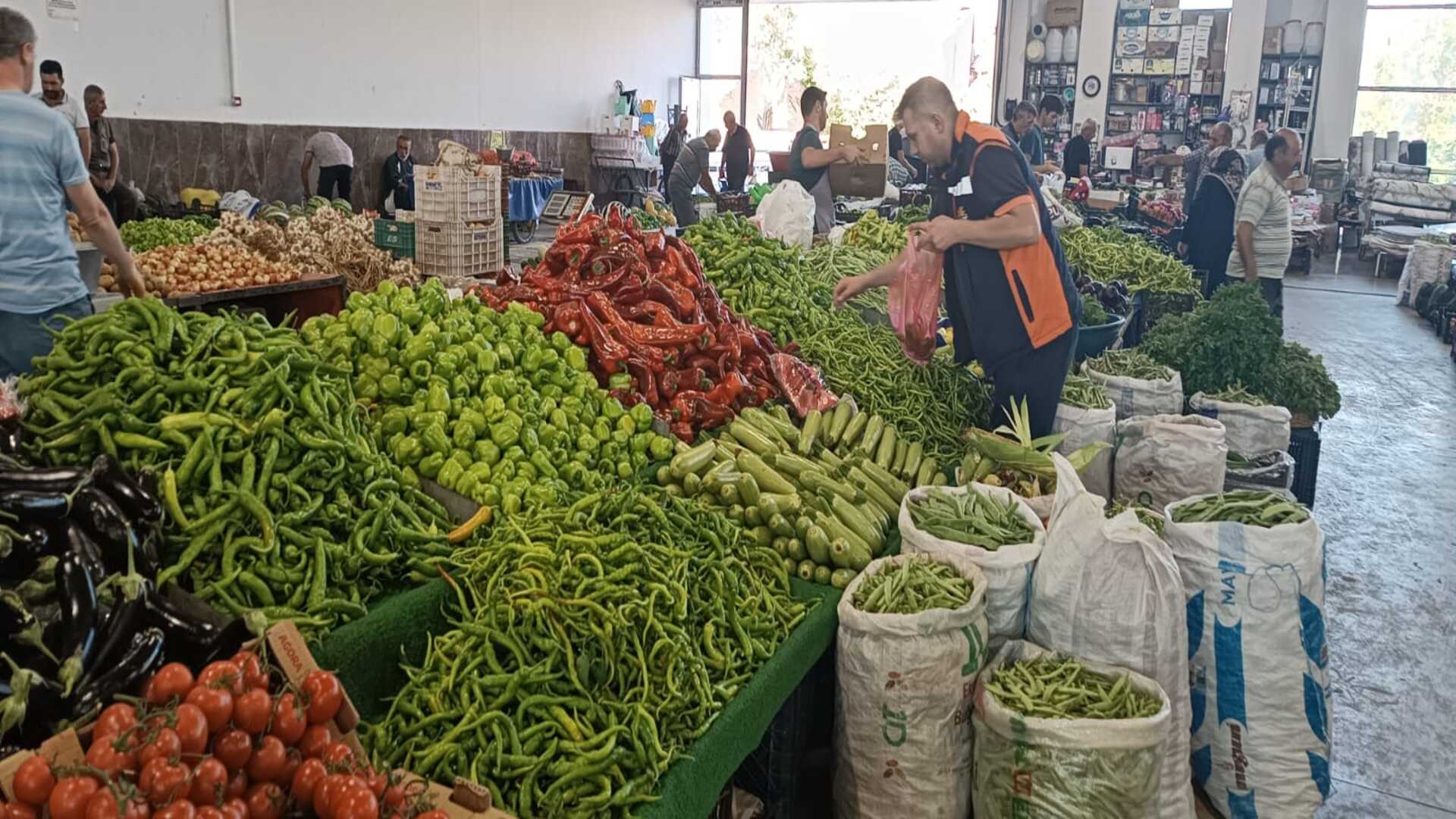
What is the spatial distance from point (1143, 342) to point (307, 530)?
5556mm

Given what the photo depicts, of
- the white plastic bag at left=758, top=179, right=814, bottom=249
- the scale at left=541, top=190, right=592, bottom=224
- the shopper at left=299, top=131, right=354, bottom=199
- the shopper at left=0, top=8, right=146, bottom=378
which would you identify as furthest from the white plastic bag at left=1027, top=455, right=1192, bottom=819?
the shopper at left=299, top=131, right=354, bottom=199

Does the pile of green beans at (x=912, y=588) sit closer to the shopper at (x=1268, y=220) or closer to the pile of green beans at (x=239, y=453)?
the pile of green beans at (x=239, y=453)

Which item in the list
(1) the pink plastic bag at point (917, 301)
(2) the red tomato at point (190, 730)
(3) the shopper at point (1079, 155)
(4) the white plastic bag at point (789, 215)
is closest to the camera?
(2) the red tomato at point (190, 730)

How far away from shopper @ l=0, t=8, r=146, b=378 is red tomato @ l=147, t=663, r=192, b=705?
299cm

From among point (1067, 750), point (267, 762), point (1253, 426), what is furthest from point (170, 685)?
point (1253, 426)

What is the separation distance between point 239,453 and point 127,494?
277mm

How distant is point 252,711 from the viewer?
1643mm

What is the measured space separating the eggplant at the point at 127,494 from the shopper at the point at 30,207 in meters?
2.28

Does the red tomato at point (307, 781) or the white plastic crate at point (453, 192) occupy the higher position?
the white plastic crate at point (453, 192)

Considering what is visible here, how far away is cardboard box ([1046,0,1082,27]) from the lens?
731 inches

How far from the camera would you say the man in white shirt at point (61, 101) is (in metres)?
7.18

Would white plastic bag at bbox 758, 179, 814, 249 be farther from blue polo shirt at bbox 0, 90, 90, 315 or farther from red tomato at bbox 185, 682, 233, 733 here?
red tomato at bbox 185, 682, 233, 733

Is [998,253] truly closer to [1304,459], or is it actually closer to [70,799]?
[1304,459]

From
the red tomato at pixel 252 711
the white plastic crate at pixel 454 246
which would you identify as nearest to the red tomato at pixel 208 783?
the red tomato at pixel 252 711
